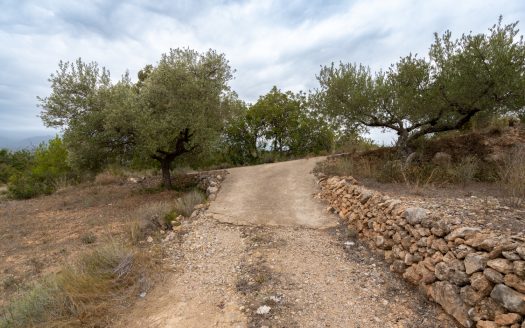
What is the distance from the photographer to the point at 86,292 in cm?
478

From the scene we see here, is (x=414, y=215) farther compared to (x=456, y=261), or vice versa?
(x=414, y=215)

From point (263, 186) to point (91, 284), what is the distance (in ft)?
21.8

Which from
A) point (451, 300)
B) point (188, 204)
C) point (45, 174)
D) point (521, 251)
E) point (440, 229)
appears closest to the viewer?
point (521, 251)

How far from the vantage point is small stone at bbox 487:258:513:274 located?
130 inches

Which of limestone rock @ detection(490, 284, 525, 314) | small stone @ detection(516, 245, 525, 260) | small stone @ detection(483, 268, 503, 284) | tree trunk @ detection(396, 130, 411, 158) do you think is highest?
tree trunk @ detection(396, 130, 411, 158)

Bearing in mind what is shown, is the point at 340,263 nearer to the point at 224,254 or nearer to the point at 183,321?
the point at 224,254

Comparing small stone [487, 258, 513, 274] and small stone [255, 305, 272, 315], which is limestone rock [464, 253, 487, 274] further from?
small stone [255, 305, 272, 315]

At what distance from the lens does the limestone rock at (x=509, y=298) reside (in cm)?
309

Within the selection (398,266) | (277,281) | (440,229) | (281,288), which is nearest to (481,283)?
(440,229)

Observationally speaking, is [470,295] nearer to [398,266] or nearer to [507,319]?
[507,319]

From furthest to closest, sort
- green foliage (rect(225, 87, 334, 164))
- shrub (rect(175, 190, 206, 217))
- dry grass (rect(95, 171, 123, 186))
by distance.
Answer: green foliage (rect(225, 87, 334, 164)) → dry grass (rect(95, 171, 123, 186)) → shrub (rect(175, 190, 206, 217))

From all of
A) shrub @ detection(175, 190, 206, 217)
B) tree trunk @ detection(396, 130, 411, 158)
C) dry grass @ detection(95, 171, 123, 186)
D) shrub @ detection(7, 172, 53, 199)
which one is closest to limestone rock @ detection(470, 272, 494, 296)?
shrub @ detection(175, 190, 206, 217)

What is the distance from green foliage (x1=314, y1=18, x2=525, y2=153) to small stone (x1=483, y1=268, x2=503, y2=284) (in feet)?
26.1

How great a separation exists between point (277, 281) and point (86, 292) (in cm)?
293
